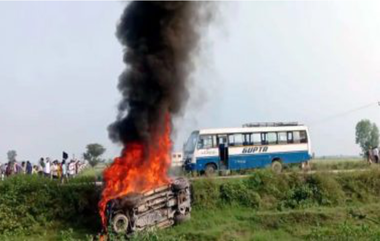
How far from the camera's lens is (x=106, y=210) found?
1894 centimetres

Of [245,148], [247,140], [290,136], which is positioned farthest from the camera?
[290,136]

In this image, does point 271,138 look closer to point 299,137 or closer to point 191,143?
point 299,137

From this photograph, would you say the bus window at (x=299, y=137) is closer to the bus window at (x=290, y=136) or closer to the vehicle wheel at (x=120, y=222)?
the bus window at (x=290, y=136)

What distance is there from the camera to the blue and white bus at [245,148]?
30.5 m

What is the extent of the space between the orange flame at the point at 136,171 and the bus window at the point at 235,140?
10.2 metres

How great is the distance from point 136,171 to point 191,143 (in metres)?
11.0

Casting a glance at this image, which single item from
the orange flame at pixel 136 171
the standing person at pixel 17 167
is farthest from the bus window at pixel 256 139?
the standing person at pixel 17 167

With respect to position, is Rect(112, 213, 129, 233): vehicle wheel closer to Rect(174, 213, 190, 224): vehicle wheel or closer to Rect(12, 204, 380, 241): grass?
Rect(12, 204, 380, 241): grass

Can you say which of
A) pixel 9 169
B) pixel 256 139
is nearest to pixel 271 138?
pixel 256 139

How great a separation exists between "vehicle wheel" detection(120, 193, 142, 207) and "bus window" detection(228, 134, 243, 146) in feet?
42.7

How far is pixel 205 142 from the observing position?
3066 centimetres

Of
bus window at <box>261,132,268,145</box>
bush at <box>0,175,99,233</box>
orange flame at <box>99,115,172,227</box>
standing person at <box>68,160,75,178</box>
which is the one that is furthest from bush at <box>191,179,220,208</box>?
bus window at <box>261,132,268,145</box>

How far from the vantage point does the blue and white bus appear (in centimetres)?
3053

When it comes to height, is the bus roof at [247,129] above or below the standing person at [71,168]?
above
